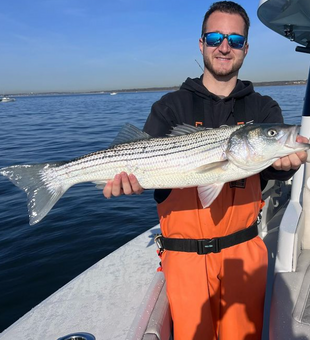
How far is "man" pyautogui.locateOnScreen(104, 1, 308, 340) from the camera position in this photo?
3480mm

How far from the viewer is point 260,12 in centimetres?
431

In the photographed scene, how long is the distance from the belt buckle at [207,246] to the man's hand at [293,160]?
3.62 feet

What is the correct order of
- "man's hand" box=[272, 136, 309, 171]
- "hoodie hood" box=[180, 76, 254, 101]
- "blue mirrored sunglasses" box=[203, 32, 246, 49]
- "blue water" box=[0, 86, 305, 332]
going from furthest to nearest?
"blue water" box=[0, 86, 305, 332] → "hoodie hood" box=[180, 76, 254, 101] → "blue mirrored sunglasses" box=[203, 32, 246, 49] → "man's hand" box=[272, 136, 309, 171]

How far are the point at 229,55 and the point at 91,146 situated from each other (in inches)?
567

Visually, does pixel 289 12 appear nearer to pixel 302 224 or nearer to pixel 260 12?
pixel 260 12

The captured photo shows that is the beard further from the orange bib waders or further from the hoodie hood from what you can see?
the orange bib waders

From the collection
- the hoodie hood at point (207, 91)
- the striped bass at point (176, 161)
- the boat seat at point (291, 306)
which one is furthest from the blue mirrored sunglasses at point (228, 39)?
the boat seat at point (291, 306)

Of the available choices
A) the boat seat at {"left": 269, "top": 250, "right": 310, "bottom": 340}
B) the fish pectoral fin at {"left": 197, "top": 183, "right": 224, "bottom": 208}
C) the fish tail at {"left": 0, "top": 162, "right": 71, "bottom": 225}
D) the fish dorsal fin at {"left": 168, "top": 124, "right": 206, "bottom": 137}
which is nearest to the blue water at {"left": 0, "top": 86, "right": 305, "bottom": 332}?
the fish tail at {"left": 0, "top": 162, "right": 71, "bottom": 225}

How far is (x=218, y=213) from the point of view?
3594 millimetres

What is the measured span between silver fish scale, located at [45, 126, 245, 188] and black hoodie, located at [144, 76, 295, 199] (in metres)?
0.29

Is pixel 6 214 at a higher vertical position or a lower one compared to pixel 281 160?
lower

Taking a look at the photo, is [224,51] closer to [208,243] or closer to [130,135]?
[130,135]

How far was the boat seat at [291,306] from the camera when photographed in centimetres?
281

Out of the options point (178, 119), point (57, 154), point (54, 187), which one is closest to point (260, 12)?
point (178, 119)
